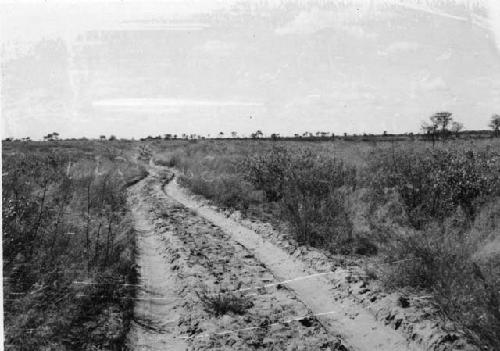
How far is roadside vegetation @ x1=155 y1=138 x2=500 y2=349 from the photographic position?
14.5ft

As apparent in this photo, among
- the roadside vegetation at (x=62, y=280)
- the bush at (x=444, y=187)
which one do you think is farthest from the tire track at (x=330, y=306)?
the bush at (x=444, y=187)

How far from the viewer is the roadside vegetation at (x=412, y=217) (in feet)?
14.5

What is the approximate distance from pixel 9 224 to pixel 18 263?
41.1 inches

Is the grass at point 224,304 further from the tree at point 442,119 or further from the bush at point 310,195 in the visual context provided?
the tree at point 442,119

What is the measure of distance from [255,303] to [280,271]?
1476 millimetres

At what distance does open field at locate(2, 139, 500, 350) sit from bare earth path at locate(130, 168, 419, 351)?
22 millimetres

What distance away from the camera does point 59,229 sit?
21.4 feet

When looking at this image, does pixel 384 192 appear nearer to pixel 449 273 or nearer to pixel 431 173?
pixel 431 173

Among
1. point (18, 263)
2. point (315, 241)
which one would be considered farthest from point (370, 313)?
point (18, 263)

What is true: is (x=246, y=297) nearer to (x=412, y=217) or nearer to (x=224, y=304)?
(x=224, y=304)

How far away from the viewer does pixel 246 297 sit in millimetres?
5422

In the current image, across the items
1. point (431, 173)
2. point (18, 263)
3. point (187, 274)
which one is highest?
point (431, 173)

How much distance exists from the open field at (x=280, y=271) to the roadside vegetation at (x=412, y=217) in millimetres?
30

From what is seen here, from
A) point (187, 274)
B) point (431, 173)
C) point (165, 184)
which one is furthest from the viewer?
point (165, 184)
